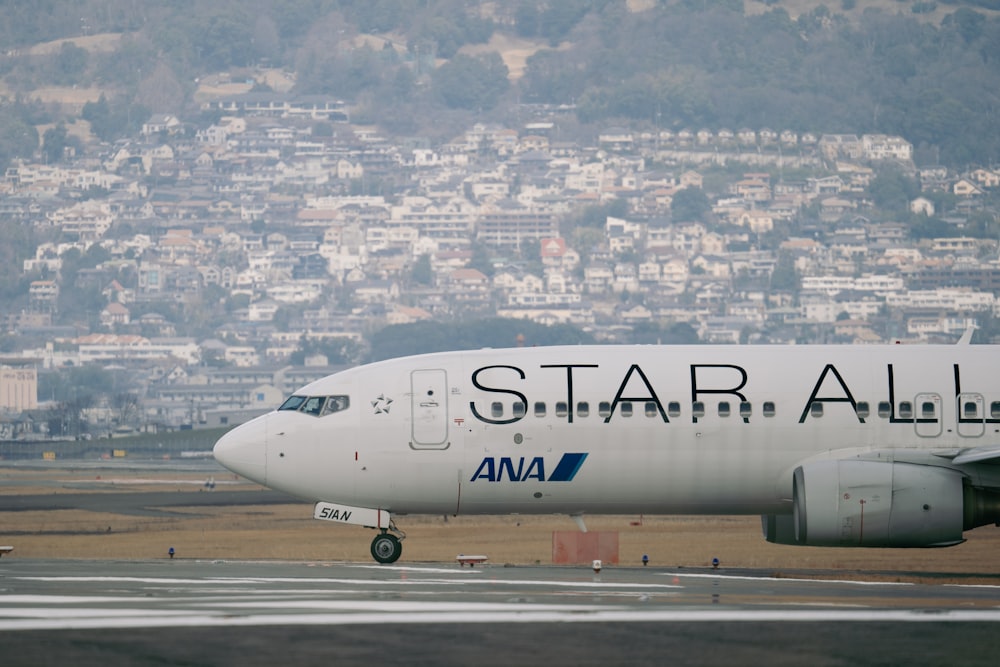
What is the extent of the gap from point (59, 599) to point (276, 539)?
3892 cm

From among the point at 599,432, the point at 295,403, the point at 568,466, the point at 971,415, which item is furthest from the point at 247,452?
the point at 971,415

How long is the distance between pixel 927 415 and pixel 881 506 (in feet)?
9.13

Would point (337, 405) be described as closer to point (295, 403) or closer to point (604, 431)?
point (295, 403)

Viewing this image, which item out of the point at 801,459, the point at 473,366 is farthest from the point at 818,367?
the point at 473,366

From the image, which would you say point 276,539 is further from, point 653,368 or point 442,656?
point 442,656

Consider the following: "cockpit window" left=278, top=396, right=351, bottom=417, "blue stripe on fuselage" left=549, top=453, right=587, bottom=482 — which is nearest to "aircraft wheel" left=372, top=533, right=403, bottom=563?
"cockpit window" left=278, top=396, right=351, bottom=417

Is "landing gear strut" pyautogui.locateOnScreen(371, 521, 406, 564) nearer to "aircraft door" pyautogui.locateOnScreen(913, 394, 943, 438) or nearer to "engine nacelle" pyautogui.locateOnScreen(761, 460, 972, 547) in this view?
"engine nacelle" pyautogui.locateOnScreen(761, 460, 972, 547)

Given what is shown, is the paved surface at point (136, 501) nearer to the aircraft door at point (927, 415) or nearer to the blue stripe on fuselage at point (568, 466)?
the blue stripe on fuselage at point (568, 466)

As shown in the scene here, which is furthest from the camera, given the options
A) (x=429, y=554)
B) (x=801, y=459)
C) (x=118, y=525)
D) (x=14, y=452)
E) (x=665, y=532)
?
(x=14, y=452)

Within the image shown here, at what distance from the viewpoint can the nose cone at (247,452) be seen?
37.2 metres

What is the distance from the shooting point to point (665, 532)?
219 feet

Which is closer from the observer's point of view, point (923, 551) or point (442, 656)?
point (442, 656)

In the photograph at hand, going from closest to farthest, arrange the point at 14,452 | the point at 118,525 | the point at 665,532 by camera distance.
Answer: the point at 665,532
the point at 118,525
the point at 14,452

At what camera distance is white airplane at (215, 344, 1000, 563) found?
1452 inches
